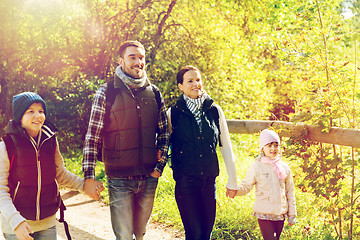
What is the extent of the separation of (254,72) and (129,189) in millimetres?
10305

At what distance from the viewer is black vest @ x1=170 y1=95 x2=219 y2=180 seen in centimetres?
380

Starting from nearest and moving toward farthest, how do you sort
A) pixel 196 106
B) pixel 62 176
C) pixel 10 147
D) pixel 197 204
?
pixel 10 147, pixel 62 176, pixel 197 204, pixel 196 106

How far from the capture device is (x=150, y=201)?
12.8 ft

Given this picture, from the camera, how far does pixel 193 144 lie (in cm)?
384

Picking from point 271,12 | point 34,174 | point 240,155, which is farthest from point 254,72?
point 34,174

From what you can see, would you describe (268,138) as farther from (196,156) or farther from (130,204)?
(130,204)

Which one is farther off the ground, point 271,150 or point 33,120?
point 33,120

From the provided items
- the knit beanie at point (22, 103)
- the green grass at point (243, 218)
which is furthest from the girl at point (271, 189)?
the knit beanie at point (22, 103)

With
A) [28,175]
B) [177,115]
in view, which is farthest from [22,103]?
[177,115]

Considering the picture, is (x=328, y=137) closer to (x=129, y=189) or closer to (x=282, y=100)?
(x=129, y=189)

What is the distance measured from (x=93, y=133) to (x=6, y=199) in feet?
3.12

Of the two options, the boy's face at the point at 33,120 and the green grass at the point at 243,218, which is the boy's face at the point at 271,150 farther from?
the boy's face at the point at 33,120

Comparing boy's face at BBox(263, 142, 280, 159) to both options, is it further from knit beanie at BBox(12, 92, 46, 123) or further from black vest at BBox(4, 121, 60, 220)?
knit beanie at BBox(12, 92, 46, 123)

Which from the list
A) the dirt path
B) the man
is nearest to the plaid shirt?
the man
